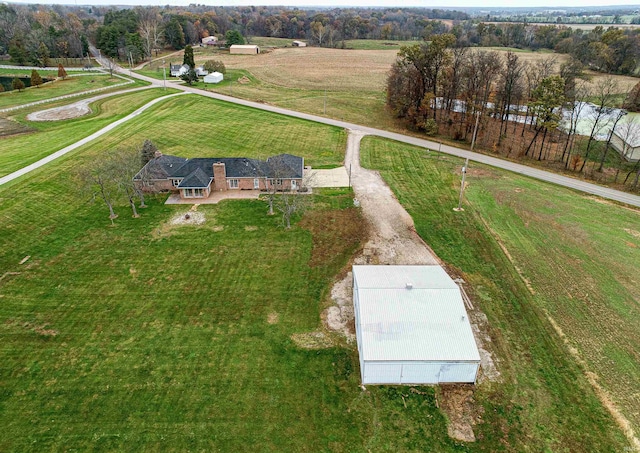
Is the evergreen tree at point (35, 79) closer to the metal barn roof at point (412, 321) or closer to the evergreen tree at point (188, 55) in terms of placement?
the evergreen tree at point (188, 55)

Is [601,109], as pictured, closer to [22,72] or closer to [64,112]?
[64,112]

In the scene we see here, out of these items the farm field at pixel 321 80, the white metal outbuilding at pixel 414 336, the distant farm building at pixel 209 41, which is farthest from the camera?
the distant farm building at pixel 209 41

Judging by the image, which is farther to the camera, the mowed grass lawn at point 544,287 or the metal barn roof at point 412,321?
the metal barn roof at point 412,321

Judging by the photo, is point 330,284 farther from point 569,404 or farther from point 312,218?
point 569,404

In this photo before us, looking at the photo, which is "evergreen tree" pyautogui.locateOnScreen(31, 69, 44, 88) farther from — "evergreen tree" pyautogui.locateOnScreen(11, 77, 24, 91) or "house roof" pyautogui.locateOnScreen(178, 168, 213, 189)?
"house roof" pyautogui.locateOnScreen(178, 168, 213, 189)

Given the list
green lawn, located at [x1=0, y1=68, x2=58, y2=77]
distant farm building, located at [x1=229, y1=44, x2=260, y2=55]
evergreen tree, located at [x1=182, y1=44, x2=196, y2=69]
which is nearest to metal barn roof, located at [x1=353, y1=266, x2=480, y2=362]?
evergreen tree, located at [x1=182, y1=44, x2=196, y2=69]

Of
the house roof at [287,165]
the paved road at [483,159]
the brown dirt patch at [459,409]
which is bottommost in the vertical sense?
the brown dirt patch at [459,409]

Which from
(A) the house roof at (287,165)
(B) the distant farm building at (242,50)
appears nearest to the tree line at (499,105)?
(A) the house roof at (287,165)
